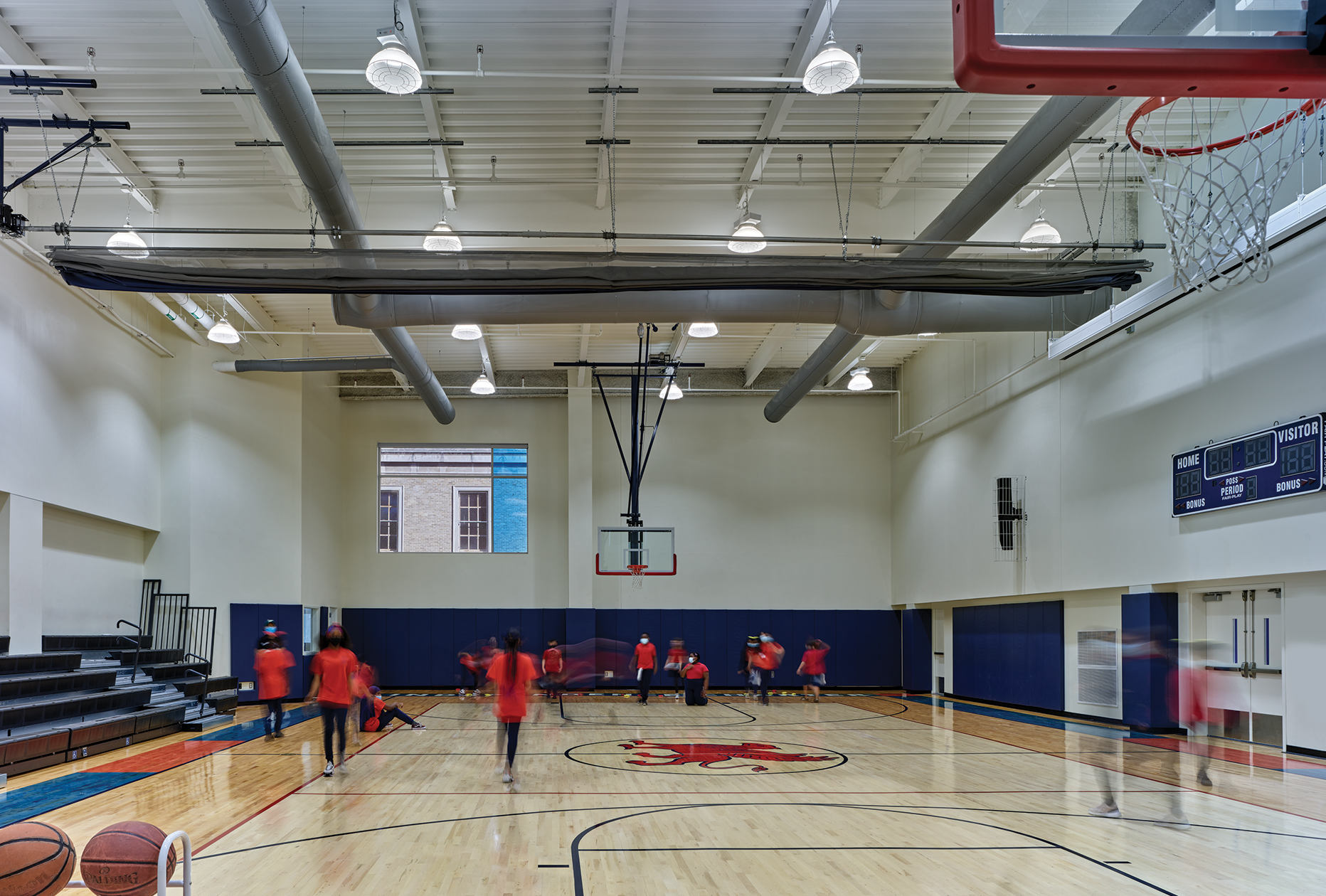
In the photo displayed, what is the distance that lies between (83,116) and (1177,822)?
15.1m

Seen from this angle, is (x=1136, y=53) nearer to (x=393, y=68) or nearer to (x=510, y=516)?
(x=393, y=68)

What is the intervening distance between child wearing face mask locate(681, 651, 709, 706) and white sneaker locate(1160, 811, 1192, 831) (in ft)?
43.2

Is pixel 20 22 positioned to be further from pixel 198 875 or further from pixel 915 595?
pixel 915 595

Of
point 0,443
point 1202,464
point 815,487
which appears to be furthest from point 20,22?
point 815,487

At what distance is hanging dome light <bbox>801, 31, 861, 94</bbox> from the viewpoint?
31.0 ft

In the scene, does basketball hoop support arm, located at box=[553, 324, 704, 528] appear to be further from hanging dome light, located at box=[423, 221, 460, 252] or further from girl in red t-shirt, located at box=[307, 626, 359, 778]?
girl in red t-shirt, located at box=[307, 626, 359, 778]

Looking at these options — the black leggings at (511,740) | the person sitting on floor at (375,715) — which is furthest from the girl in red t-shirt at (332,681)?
the person sitting on floor at (375,715)

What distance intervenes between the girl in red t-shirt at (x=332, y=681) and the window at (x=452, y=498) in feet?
51.6

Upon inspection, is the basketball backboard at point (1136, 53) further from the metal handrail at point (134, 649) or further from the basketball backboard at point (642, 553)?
the basketball backboard at point (642, 553)

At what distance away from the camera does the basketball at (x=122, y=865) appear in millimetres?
5211

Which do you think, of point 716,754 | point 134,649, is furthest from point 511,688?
point 134,649

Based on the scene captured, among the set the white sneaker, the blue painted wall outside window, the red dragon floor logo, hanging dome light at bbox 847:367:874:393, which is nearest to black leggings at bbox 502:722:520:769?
the red dragon floor logo

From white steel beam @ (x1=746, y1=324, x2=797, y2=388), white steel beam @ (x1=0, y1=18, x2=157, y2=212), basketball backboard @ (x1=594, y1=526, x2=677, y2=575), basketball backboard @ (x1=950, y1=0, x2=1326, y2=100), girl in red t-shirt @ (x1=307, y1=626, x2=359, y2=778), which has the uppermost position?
white steel beam @ (x1=0, y1=18, x2=157, y2=212)

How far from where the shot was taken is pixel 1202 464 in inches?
549
